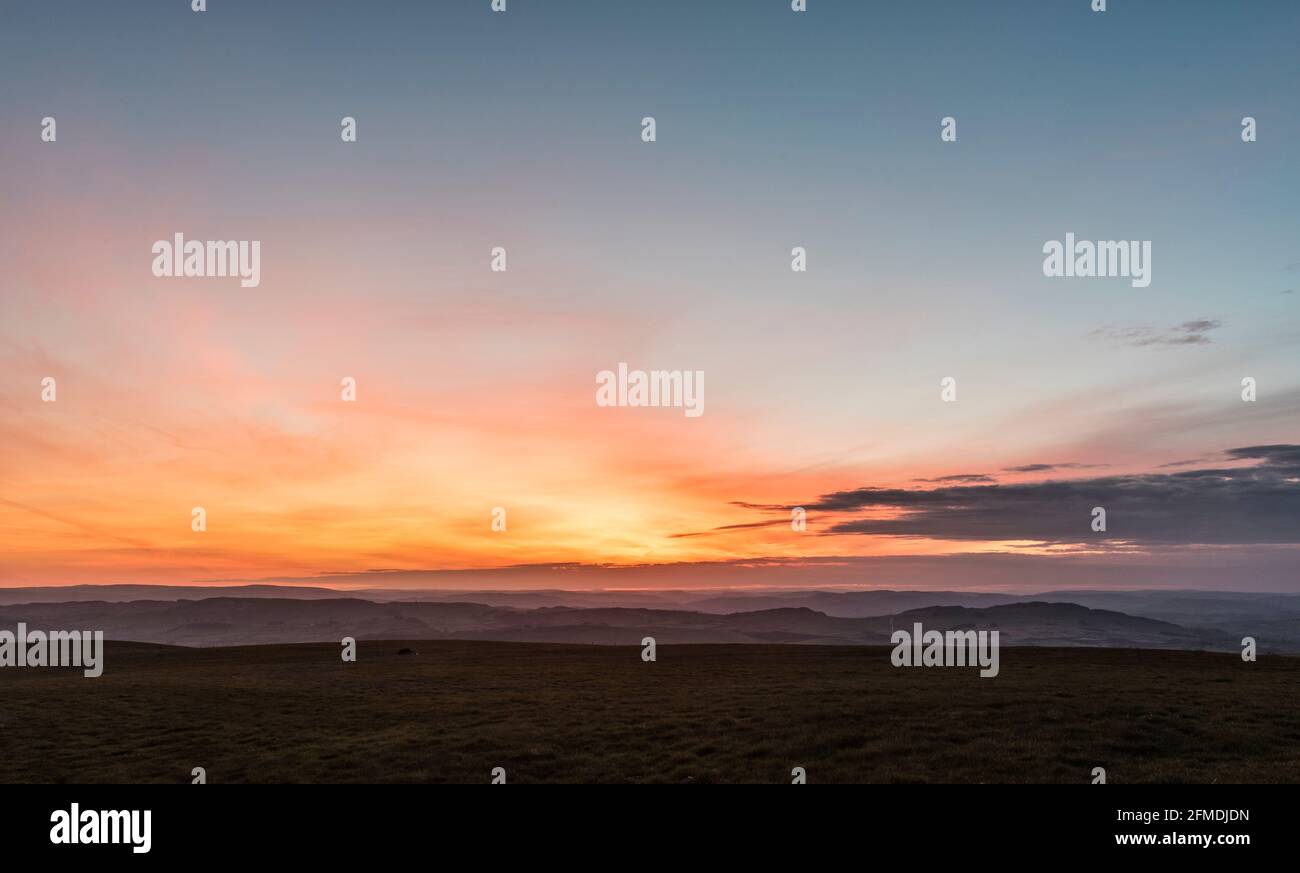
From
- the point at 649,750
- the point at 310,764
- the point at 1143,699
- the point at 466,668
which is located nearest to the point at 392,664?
the point at 466,668

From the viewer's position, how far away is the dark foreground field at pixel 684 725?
23.8 m

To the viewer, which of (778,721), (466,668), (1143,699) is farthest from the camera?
(466,668)

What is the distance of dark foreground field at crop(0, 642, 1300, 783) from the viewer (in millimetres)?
23844

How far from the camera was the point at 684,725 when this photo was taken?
31344 millimetres
